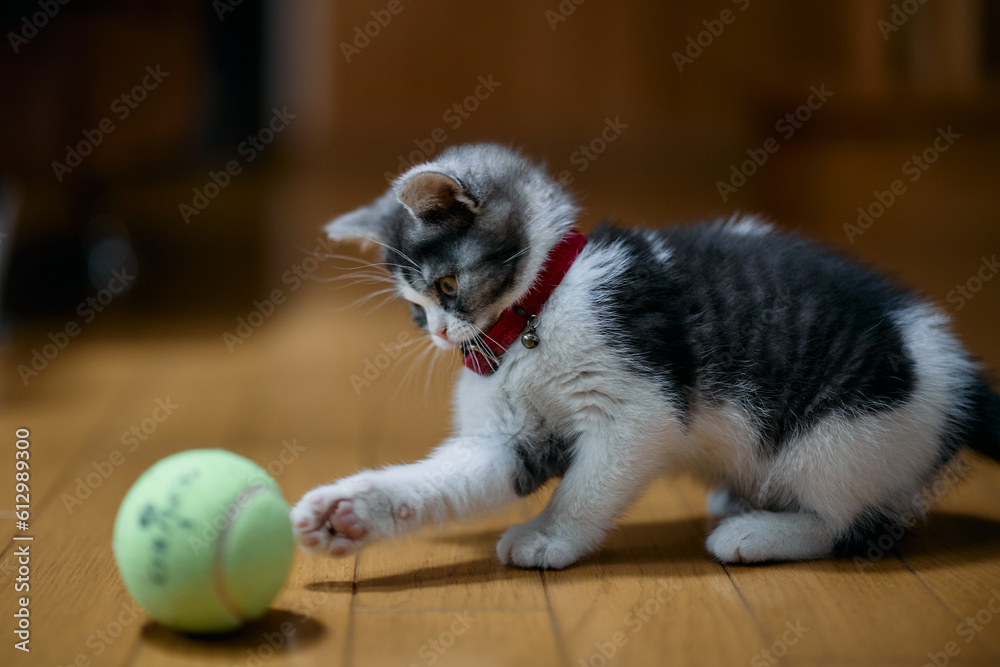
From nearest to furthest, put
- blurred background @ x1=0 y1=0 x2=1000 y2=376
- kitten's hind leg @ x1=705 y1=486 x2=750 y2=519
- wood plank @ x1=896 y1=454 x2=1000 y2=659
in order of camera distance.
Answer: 1. wood plank @ x1=896 y1=454 x2=1000 y2=659
2. kitten's hind leg @ x1=705 y1=486 x2=750 y2=519
3. blurred background @ x1=0 y1=0 x2=1000 y2=376

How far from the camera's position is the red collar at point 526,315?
5.29 feet

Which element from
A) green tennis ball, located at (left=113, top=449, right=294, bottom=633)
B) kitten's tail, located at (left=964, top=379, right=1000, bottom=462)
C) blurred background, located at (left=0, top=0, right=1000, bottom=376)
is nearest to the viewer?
green tennis ball, located at (left=113, top=449, right=294, bottom=633)

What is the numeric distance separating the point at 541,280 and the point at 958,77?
351 cm

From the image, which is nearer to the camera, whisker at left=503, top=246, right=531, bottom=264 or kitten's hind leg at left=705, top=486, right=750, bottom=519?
whisker at left=503, top=246, right=531, bottom=264

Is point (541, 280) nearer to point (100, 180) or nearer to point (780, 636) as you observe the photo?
point (780, 636)

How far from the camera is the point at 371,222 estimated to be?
176 centimetres

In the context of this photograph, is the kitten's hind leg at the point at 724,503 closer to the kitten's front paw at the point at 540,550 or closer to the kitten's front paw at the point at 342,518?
the kitten's front paw at the point at 540,550

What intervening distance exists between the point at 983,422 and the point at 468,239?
909 mm

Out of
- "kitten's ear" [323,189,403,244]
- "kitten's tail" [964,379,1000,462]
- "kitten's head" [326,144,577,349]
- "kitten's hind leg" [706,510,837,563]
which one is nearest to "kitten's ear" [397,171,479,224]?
"kitten's head" [326,144,577,349]

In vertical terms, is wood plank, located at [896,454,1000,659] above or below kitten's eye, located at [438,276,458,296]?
above

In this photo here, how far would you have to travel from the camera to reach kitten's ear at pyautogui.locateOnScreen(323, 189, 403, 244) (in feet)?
5.66

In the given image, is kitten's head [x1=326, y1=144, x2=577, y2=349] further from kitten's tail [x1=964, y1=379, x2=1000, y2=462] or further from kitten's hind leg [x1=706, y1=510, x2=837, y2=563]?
kitten's tail [x1=964, y1=379, x2=1000, y2=462]

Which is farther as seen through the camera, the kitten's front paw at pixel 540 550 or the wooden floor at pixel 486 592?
the kitten's front paw at pixel 540 550

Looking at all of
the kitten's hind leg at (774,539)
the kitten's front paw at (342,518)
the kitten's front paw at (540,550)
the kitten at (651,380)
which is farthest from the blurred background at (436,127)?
the kitten's front paw at (342,518)
